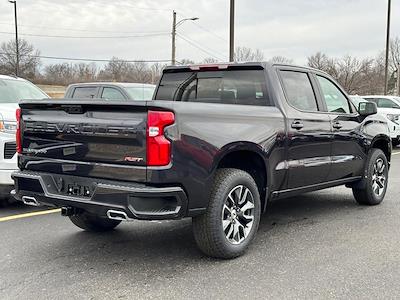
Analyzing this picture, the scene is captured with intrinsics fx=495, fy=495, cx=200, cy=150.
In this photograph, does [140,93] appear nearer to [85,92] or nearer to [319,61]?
[85,92]

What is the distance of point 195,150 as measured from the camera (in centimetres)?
405

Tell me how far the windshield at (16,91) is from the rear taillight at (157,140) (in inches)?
175

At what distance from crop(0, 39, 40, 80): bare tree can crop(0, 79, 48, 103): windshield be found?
56.0 metres

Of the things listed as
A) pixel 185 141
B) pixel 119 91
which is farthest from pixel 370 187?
pixel 119 91

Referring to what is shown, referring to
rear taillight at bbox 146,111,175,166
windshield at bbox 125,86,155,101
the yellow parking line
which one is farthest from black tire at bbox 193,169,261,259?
windshield at bbox 125,86,155,101

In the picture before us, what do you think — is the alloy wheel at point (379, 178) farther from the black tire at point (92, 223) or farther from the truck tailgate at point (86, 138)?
the truck tailgate at point (86, 138)

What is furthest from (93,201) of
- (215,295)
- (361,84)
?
(361,84)

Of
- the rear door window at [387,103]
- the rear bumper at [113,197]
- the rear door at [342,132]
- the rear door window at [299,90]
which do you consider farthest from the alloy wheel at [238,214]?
the rear door window at [387,103]

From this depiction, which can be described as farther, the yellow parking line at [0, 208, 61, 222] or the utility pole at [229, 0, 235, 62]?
the utility pole at [229, 0, 235, 62]

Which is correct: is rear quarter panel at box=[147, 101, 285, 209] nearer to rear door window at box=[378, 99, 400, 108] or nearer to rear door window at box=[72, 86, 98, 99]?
rear door window at box=[72, 86, 98, 99]

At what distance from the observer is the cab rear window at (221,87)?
526 centimetres

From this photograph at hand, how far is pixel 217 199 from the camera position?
425cm

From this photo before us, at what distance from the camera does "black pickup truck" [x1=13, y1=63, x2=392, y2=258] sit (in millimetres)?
3871

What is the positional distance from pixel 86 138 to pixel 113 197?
0.58 meters
